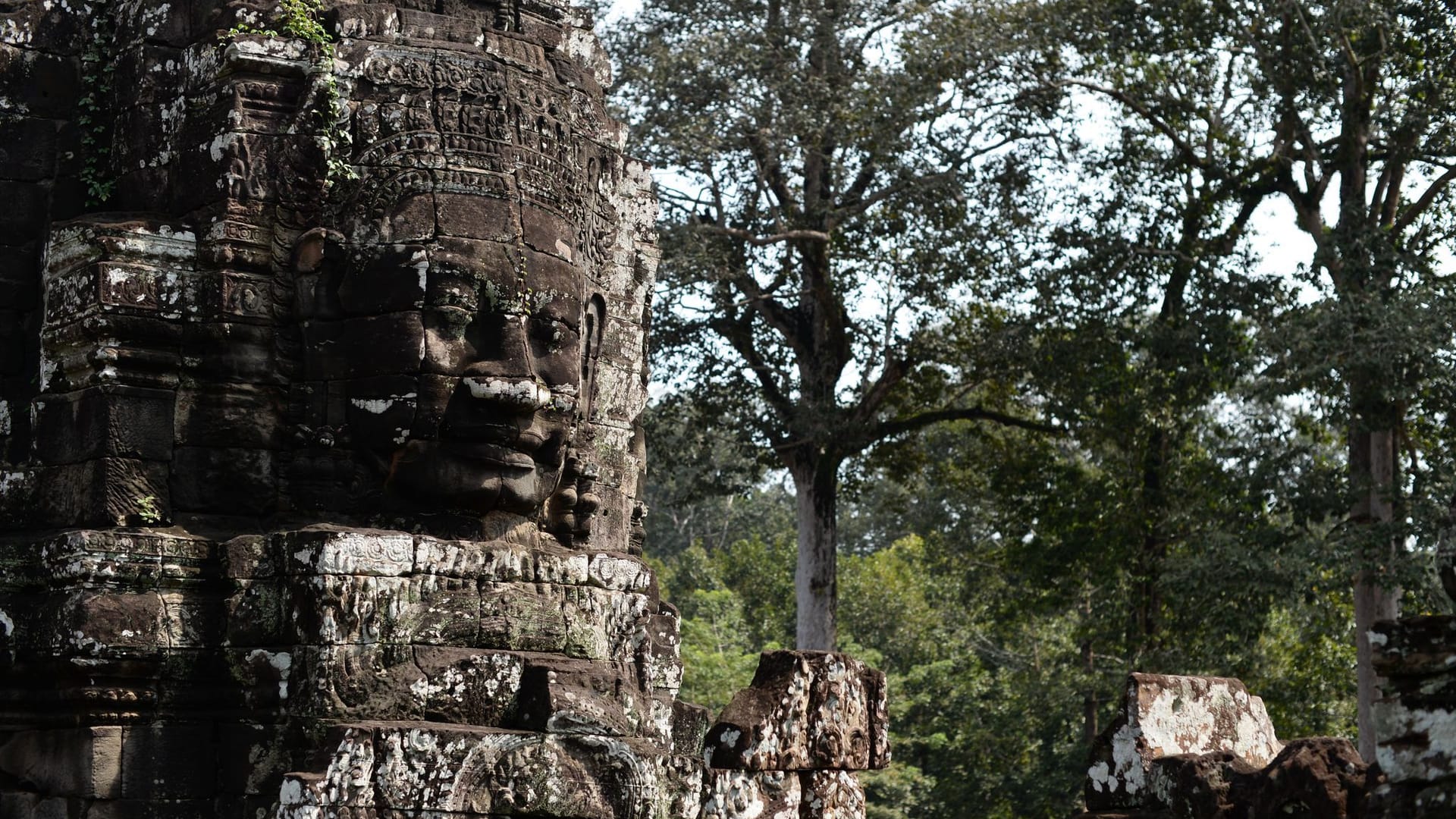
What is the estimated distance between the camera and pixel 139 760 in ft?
18.6

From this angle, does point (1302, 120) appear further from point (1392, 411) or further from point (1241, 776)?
point (1241, 776)

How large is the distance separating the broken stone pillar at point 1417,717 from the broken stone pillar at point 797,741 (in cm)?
286

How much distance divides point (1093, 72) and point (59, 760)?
47.0 ft

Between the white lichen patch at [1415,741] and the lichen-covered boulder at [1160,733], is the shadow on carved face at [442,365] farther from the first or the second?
the white lichen patch at [1415,741]

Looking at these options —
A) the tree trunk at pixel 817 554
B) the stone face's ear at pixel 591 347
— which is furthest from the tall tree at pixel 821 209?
the stone face's ear at pixel 591 347

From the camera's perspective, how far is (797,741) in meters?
6.50

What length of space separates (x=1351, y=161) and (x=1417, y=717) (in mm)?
13585

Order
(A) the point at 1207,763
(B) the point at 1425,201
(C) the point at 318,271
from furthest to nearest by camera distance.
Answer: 1. (B) the point at 1425,201
2. (C) the point at 318,271
3. (A) the point at 1207,763

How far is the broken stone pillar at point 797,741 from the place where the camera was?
20.8 feet

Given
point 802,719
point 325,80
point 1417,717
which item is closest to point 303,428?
point 325,80

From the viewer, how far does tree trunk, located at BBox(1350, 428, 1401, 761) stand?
574 inches

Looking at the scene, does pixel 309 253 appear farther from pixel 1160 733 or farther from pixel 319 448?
pixel 1160 733

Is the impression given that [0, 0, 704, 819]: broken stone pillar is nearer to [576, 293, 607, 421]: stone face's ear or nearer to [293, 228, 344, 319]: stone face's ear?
[293, 228, 344, 319]: stone face's ear

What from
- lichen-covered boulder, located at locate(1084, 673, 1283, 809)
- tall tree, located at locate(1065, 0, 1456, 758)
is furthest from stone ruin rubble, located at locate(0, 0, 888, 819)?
tall tree, located at locate(1065, 0, 1456, 758)
